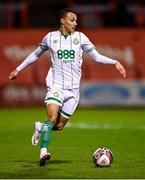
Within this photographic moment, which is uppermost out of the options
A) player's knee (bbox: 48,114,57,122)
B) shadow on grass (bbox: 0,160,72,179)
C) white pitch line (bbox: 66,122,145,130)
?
player's knee (bbox: 48,114,57,122)

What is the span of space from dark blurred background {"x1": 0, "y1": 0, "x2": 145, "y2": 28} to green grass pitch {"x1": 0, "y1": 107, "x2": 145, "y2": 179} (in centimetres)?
348

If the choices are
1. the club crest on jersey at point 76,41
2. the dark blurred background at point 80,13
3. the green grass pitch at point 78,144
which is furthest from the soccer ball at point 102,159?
the dark blurred background at point 80,13

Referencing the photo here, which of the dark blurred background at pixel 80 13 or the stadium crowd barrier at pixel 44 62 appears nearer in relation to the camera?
Result: the stadium crowd barrier at pixel 44 62

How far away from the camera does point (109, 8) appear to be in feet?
90.0

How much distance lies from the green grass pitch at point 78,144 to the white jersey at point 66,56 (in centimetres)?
124

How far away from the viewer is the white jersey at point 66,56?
1219cm

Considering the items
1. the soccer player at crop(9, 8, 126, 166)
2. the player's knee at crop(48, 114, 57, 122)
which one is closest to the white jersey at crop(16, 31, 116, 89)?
the soccer player at crop(9, 8, 126, 166)

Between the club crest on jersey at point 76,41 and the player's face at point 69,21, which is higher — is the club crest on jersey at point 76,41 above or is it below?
below

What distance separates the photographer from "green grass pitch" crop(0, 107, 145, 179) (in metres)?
10.9

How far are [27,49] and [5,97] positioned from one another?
167cm

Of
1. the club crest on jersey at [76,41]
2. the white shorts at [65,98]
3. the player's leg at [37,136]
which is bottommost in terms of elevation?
the player's leg at [37,136]

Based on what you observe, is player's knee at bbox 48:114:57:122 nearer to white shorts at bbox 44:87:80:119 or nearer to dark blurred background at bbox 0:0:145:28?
white shorts at bbox 44:87:80:119

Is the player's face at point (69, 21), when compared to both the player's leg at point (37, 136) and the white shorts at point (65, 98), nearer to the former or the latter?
the white shorts at point (65, 98)

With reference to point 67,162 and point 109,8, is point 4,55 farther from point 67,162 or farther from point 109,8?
point 67,162
